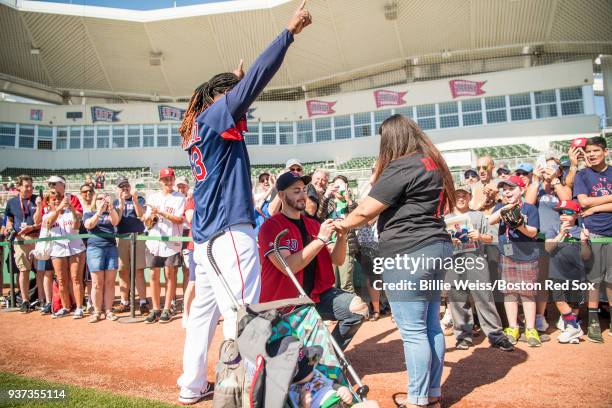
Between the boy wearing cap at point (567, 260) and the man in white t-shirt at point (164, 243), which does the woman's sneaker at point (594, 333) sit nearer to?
the boy wearing cap at point (567, 260)

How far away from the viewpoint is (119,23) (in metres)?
27.6

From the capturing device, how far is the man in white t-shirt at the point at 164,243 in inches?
241

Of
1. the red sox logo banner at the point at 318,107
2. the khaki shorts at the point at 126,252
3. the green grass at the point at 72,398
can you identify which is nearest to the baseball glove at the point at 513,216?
the green grass at the point at 72,398

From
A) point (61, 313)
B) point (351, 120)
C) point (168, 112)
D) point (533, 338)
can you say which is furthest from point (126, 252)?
point (168, 112)

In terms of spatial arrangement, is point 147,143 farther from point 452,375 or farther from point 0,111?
point 452,375

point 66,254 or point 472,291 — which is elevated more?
point 66,254

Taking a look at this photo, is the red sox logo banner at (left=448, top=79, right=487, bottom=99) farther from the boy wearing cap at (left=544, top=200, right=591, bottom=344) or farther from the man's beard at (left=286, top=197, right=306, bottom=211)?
the man's beard at (left=286, top=197, right=306, bottom=211)

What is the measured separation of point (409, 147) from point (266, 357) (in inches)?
71.0

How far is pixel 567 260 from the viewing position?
4922 mm

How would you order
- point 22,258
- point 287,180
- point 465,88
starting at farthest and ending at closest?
point 465,88, point 22,258, point 287,180

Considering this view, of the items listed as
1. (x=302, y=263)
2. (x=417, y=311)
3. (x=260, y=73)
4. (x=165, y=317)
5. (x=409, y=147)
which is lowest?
(x=165, y=317)

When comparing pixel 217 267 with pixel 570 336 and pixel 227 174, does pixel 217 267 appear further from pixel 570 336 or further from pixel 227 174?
pixel 570 336

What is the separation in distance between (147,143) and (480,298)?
30.1 metres

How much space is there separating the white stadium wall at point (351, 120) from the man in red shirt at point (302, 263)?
78.8 feet
